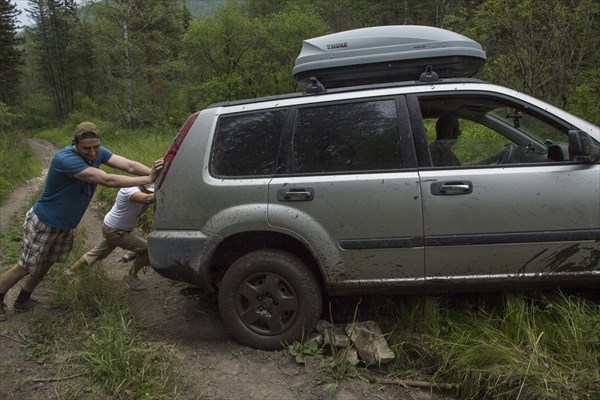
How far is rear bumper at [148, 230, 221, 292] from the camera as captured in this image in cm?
332

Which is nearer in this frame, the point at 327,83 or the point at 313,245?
the point at 313,245

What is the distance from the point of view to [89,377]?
302 cm

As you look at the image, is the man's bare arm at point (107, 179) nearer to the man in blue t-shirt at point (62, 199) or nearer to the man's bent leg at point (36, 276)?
the man in blue t-shirt at point (62, 199)

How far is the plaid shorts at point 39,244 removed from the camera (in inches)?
155

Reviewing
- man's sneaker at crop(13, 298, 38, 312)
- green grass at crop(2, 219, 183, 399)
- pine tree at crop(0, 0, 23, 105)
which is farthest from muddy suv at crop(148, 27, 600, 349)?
pine tree at crop(0, 0, 23, 105)

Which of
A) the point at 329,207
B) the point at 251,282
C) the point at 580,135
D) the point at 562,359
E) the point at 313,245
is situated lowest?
the point at 562,359

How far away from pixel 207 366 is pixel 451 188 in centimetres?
210

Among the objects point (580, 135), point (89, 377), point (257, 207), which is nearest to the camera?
point (580, 135)

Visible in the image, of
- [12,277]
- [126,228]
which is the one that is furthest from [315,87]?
[12,277]

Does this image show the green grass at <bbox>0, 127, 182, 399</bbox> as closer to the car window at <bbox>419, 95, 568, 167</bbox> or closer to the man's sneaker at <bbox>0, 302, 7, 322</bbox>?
the man's sneaker at <bbox>0, 302, 7, 322</bbox>

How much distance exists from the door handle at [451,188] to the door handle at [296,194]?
825 millimetres

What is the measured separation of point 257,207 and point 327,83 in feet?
4.07

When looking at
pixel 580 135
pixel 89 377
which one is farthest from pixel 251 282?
pixel 580 135

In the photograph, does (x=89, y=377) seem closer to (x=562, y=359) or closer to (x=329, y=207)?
(x=329, y=207)
